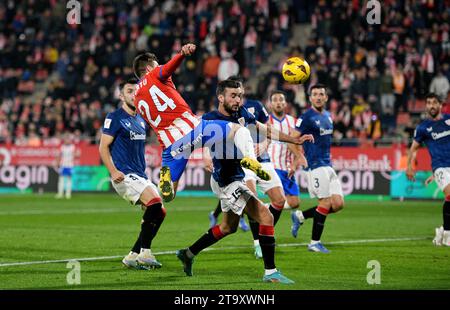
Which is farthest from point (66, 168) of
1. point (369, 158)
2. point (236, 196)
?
point (236, 196)

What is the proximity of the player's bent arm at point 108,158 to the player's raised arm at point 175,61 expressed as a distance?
1.20m

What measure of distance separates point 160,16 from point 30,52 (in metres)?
6.20

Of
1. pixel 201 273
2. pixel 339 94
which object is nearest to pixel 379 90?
pixel 339 94

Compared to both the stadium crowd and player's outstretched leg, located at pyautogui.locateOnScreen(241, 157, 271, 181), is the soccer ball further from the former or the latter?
the stadium crowd

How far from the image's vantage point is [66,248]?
13.9 metres

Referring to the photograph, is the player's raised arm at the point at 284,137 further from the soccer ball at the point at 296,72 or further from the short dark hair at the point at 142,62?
the short dark hair at the point at 142,62

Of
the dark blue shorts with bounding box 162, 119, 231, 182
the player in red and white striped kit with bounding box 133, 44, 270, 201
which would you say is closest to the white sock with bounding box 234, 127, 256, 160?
the dark blue shorts with bounding box 162, 119, 231, 182

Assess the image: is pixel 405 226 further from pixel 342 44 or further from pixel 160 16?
pixel 160 16

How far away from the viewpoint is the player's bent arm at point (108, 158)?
454 inches

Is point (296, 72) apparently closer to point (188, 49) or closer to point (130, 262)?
point (188, 49)

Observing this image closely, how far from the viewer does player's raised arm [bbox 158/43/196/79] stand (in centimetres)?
1056

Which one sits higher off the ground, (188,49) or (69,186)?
(188,49)

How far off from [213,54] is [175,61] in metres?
23.0

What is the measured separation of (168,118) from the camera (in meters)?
11.4
